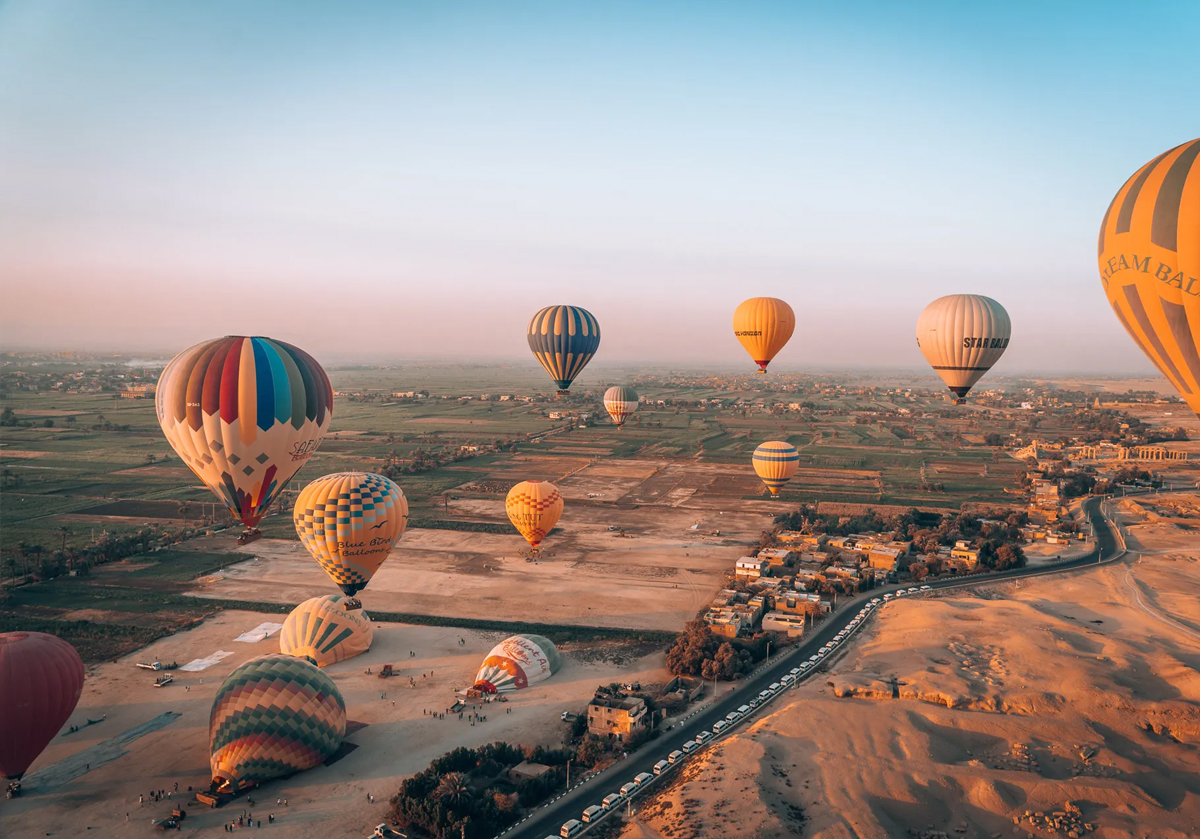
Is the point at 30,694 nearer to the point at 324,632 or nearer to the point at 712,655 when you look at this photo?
the point at 324,632

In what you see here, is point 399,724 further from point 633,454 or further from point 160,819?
point 633,454

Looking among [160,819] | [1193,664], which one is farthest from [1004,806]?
[160,819]

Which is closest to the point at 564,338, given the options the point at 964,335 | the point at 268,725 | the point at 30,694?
the point at 964,335

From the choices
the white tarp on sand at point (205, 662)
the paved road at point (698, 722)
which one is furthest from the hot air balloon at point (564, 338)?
the white tarp on sand at point (205, 662)

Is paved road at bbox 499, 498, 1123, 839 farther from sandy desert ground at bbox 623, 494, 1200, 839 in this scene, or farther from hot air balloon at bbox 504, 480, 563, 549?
hot air balloon at bbox 504, 480, 563, 549

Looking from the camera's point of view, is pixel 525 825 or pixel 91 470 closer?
pixel 525 825

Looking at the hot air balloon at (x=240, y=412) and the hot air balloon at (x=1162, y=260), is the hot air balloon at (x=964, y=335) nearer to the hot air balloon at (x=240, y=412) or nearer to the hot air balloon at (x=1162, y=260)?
the hot air balloon at (x=1162, y=260)
